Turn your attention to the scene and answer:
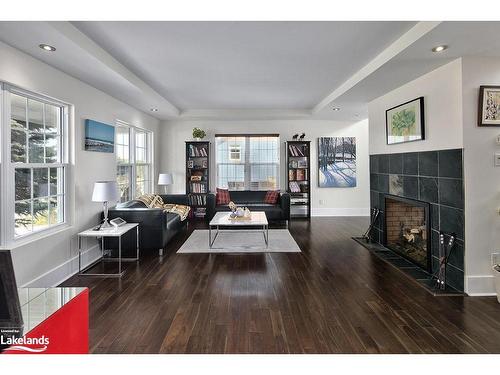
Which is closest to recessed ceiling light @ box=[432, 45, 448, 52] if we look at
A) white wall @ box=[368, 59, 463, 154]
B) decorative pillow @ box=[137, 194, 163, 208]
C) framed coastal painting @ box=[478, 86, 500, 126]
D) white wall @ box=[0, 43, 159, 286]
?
white wall @ box=[368, 59, 463, 154]

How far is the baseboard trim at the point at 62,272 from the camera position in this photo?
122 inches

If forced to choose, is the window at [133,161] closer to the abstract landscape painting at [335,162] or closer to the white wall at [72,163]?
the white wall at [72,163]

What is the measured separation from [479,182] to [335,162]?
4.86 metres

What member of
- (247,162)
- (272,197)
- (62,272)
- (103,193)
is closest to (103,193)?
(103,193)

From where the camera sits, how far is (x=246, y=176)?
7.76 metres

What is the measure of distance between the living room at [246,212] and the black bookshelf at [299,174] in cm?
190

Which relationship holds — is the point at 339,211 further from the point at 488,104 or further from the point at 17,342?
the point at 17,342

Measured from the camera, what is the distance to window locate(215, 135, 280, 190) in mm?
7723

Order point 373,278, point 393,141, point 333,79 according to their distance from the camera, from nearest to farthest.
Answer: point 373,278
point 393,141
point 333,79

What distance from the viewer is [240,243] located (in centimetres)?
502

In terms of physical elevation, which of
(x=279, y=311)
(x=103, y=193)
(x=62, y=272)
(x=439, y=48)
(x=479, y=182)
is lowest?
(x=279, y=311)
